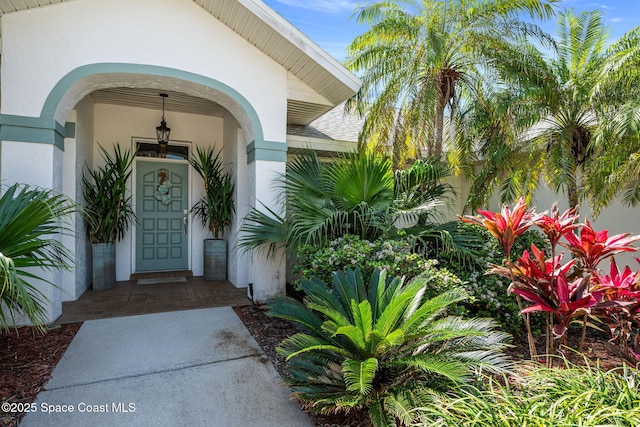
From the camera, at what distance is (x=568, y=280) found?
3168 millimetres

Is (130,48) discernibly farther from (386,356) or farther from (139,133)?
(386,356)

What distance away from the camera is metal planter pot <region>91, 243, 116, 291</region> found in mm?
6340

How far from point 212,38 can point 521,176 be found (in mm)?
6833

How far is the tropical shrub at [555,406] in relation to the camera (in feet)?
6.02

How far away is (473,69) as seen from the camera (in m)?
7.14

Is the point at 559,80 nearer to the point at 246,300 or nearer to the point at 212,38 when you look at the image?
the point at 212,38

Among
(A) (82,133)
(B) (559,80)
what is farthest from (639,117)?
(A) (82,133)

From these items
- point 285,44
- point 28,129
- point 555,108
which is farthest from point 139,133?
point 555,108

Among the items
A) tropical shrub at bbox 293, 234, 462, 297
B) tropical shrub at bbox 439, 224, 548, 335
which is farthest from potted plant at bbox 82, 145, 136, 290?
tropical shrub at bbox 439, 224, 548, 335

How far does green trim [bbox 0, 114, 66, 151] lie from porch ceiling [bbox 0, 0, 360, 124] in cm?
140

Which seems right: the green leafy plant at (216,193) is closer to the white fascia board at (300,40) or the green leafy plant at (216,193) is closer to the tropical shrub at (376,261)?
the white fascia board at (300,40)

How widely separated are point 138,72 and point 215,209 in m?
3.01

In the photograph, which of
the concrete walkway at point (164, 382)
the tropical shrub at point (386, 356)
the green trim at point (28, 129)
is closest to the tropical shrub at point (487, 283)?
the tropical shrub at point (386, 356)

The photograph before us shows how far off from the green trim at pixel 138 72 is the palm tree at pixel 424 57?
9.02 feet
